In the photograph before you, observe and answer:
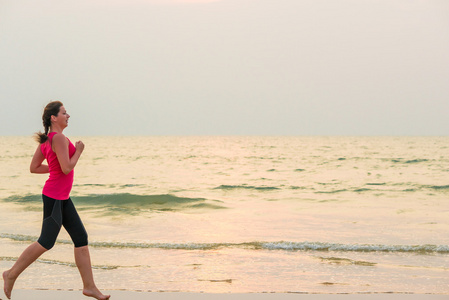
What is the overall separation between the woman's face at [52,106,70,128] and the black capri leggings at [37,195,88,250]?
687mm

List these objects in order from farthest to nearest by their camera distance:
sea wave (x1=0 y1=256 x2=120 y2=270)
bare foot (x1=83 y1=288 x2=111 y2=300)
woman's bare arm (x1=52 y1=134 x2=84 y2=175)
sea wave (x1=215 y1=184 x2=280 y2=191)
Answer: sea wave (x1=215 y1=184 x2=280 y2=191) < sea wave (x1=0 y1=256 x2=120 y2=270) < bare foot (x1=83 y1=288 x2=111 y2=300) < woman's bare arm (x1=52 y1=134 x2=84 y2=175)

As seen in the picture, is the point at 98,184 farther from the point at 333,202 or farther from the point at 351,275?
the point at 351,275

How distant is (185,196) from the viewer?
1931 cm

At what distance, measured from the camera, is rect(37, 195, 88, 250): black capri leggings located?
427 centimetres

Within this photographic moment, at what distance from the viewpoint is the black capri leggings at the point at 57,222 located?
427cm

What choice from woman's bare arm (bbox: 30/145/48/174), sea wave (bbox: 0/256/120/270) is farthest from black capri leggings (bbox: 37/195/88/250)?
sea wave (bbox: 0/256/120/270)

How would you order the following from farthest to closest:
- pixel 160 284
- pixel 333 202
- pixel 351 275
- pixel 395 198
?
pixel 395 198 → pixel 333 202 → pixel 351 275 → pixel 160 284

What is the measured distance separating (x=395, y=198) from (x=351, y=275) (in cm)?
1295

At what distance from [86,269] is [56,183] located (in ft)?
3.06

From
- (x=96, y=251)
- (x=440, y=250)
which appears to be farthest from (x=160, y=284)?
(x=440, y=250)

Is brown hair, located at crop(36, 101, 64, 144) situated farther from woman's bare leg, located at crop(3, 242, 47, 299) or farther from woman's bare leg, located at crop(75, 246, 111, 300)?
woman's bare leg, located at crop(75, 246, 111, 300)

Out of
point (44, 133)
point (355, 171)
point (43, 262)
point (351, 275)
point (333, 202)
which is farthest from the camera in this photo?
point (355, 171)

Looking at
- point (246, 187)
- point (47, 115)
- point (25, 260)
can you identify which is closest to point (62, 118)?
point (47, 115)

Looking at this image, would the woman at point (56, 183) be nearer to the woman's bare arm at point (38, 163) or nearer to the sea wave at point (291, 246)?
the woman's bare arm at point (38, 163)
